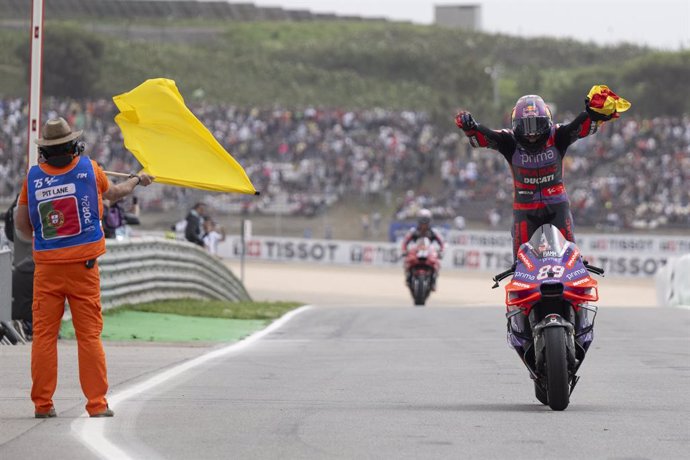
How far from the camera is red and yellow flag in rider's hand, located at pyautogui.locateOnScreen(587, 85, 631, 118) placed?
9125 mm

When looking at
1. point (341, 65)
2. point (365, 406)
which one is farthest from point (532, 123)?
point (341, 65)

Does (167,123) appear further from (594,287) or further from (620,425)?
(620,425)

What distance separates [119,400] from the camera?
879 centimetres

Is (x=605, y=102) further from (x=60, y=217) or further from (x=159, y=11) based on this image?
(x=159, y=11)

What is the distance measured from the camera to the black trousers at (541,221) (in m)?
9.20

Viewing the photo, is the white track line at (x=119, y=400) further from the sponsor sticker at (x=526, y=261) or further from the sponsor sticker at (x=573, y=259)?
the sponsor sticker at (x=573, y=259)

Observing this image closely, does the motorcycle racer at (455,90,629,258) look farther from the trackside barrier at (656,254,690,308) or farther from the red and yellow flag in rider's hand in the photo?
the trackside barrier at (656,254,690,308)

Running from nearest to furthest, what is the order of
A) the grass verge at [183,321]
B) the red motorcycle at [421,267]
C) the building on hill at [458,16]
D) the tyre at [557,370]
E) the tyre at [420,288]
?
1. the tyre at [557,370]
2. the grass verge at [183,321]
3. the red motorcycle at [421,267]
4. the tyre at [420,288]
5. the building on hill at [458,16]

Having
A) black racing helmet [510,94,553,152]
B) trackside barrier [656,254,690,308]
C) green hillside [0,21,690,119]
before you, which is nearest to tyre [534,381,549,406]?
black racing helmet [510,94,553,152]

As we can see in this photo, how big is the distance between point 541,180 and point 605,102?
0.65 metres

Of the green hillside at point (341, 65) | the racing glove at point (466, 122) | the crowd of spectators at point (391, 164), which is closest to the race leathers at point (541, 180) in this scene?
the racing glove at point (466, 122)

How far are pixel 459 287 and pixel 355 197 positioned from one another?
10.1m

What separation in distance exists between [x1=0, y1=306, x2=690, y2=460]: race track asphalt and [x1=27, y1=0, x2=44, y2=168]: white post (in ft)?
6.60

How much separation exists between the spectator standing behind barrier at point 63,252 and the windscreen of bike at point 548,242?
8.70 ft
